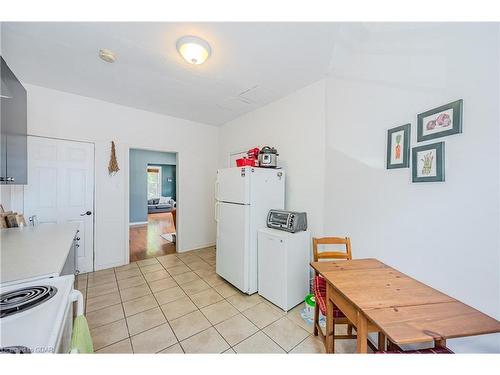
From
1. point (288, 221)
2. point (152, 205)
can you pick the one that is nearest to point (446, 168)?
point (288, 221)

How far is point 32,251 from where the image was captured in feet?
4.40

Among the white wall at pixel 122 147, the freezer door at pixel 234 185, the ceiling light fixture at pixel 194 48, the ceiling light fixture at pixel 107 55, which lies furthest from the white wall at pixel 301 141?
the ceiling light fixture at pixel 107 55

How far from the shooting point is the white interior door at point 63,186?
253 cm

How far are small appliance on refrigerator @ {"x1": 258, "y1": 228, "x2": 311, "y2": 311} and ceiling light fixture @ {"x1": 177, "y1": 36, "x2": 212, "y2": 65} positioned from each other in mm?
1947

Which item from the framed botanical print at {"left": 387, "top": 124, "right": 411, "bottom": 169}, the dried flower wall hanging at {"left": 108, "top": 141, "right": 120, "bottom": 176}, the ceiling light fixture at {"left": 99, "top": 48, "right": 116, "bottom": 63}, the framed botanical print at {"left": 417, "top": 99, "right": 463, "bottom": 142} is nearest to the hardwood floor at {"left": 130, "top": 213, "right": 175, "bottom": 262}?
the dried flower wall hanging at {"left": 108, "top": 141, "right": 120, "bottom": 176}

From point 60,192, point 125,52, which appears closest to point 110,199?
point 60,192

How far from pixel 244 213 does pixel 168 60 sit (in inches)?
72.9

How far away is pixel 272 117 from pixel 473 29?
7.02ft

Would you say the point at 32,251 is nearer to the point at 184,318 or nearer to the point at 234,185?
the point at 184,318

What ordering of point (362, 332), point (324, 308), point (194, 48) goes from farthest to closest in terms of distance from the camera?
point (194, 48), point (324, 308), point (362, 332)

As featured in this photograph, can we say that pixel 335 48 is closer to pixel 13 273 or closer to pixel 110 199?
pixel 13 273

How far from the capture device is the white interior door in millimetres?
2531

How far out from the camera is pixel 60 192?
8.89 feet

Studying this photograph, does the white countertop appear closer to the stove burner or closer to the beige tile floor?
the stove burner
